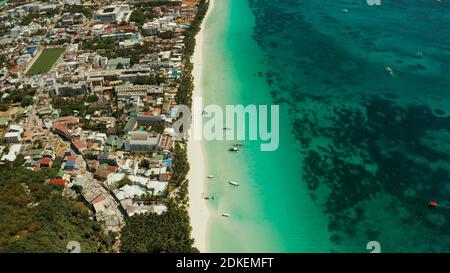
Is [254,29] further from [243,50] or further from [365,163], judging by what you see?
[365,163]

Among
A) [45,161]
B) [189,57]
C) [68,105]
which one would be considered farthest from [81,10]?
[45,161]

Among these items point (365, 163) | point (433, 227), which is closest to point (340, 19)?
point (365, 163)

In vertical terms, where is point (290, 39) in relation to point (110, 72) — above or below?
above

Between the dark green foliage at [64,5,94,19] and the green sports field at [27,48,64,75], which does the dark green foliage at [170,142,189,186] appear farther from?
the dark green foliage at [64,5,94,19]

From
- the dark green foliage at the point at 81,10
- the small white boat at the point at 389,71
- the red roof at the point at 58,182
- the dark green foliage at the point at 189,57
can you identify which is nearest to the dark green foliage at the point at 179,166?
the dark green foliage at the point at 189,57

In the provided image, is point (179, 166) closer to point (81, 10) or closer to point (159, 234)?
point (159, 234)

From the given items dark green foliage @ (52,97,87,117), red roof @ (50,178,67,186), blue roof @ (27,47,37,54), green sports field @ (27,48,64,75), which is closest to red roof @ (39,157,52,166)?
red roof @ (50,178,67,186)

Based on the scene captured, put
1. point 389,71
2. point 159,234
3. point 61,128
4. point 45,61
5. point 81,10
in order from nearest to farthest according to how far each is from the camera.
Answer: point 159,234
point 61,128
point 389,71
point 45,61
point 81,10
